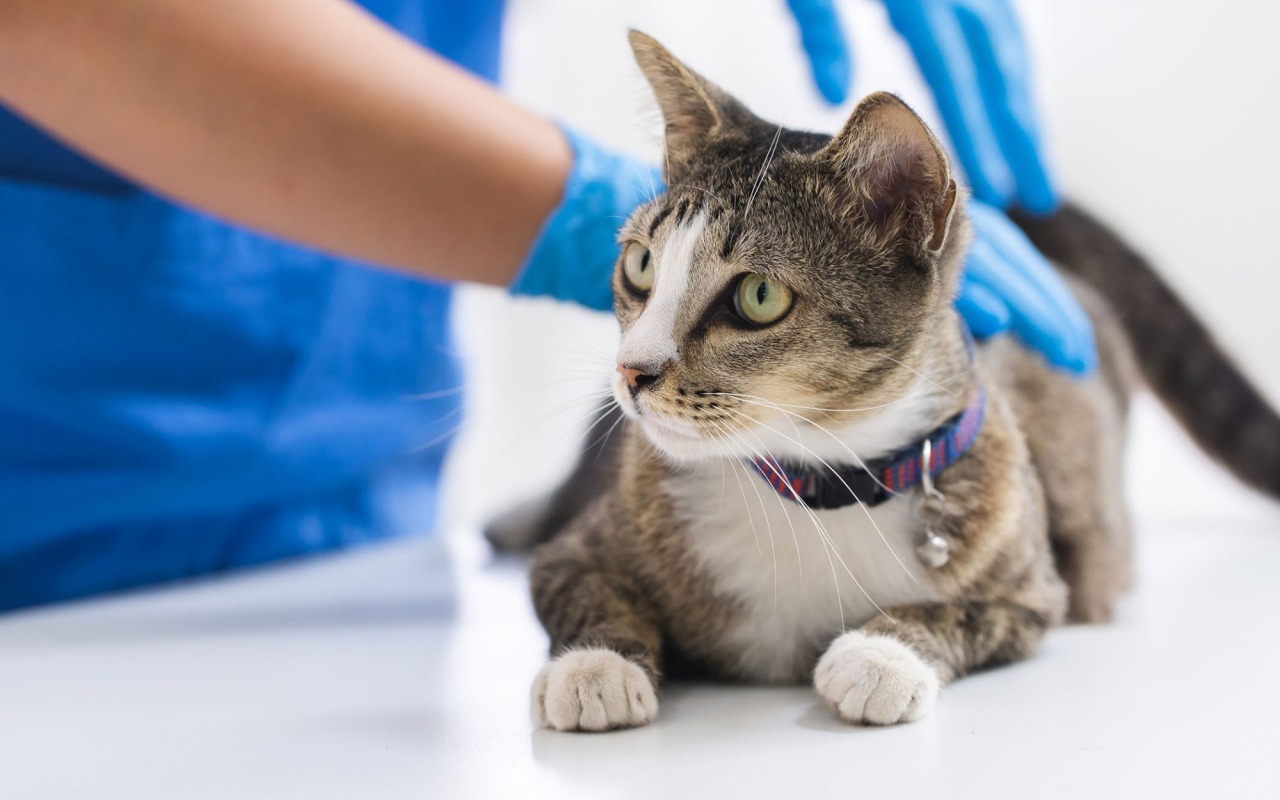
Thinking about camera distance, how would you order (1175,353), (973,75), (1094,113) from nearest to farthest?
(973,75) < (1175,353) < (1094,113)

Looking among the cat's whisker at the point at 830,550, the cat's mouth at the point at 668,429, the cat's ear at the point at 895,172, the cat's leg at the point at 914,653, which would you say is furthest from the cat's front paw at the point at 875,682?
the cat's ear at the point at 895,172

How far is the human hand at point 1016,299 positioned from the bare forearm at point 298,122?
50cm

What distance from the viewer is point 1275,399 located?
6.71 ft

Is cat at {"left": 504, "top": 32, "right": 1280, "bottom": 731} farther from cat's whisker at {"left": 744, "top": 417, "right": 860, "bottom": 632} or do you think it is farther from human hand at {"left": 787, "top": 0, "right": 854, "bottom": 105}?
human hand at {"left": 787, "top": 0, "right": 854, "bottom": 105}

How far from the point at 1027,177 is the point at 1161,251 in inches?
30.7

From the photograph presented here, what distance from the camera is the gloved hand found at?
1396mm

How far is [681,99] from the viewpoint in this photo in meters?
1.13

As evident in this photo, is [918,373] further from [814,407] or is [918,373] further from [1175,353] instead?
[1175,353]

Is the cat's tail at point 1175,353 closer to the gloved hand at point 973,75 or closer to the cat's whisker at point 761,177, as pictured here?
the gloved hand at point 973,75

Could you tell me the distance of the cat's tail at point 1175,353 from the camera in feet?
6.21

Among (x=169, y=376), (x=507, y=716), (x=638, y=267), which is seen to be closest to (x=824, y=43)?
(x=638, y=267)

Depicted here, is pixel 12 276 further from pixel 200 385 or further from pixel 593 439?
pixel 593 439

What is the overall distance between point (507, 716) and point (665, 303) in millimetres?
379

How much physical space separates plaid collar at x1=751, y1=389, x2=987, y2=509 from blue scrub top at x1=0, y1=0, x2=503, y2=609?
1.62 ft
